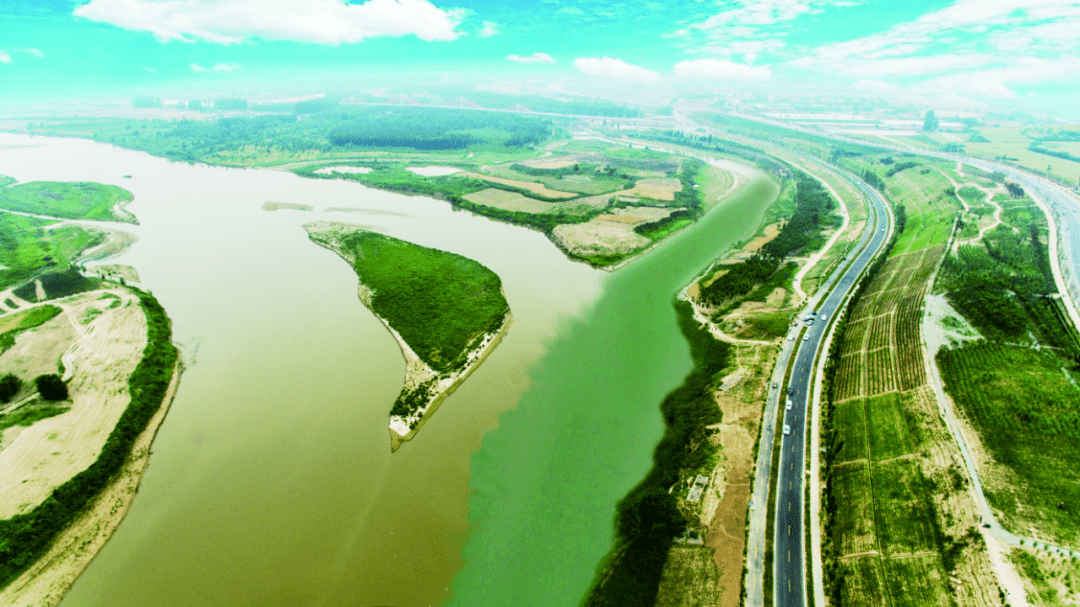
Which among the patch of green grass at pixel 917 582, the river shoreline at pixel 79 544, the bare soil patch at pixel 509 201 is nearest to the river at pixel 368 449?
the river shoreline at pixel 79 544

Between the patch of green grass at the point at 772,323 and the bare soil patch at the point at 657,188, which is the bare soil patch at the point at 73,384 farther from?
the bare soil patch at the point at 657,188

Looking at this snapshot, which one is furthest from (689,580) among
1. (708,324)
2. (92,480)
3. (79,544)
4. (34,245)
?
(34,245)

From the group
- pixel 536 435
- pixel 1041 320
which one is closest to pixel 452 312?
pixel 536 435

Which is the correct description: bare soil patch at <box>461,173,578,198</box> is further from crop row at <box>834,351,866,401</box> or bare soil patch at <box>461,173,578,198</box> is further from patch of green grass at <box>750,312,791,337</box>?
crop row at <box>834,351,866,401</box>

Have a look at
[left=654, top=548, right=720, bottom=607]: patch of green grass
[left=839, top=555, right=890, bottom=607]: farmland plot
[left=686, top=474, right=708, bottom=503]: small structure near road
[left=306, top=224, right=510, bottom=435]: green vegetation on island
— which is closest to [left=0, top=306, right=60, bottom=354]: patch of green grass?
[left=306, top=224, right=510, bottom=435]: green vegetation on island

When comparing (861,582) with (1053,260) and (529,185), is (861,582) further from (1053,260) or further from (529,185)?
(529,185)
